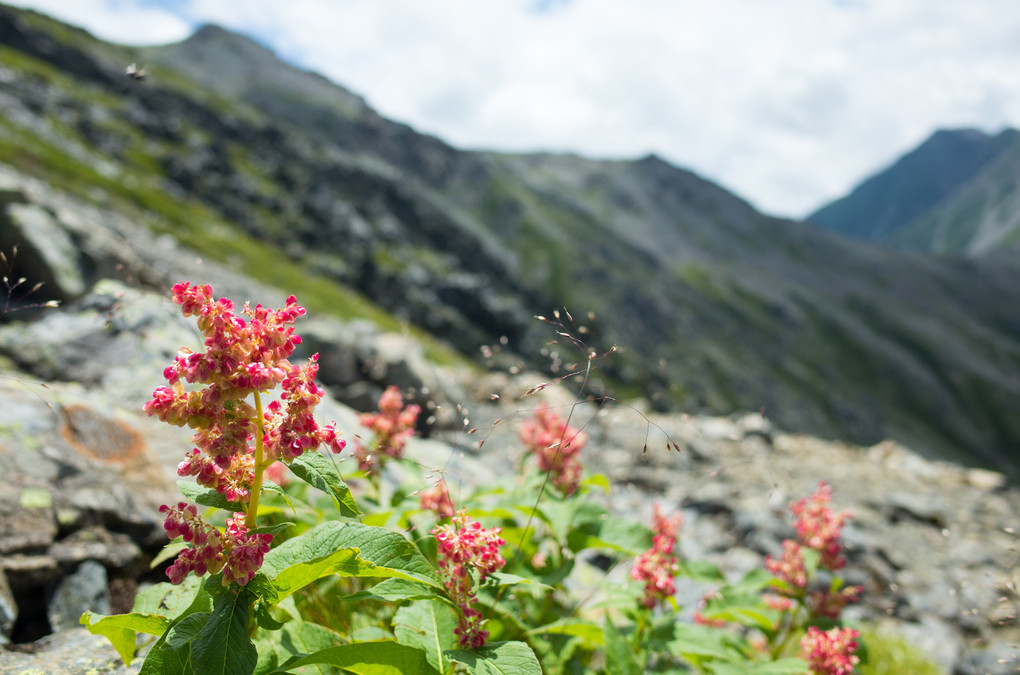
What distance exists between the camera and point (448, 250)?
12144 centimetres

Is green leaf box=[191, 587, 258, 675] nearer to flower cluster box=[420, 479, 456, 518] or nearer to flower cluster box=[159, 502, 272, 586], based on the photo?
flower cluster box=[159, 502, 272, 586]

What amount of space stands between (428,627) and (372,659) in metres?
0.53

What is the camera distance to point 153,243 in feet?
158

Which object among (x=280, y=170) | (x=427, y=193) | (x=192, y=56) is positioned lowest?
(x=280, y=170)

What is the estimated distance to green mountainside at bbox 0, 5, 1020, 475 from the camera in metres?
88.6

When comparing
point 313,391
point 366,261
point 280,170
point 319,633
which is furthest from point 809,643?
point 280,170

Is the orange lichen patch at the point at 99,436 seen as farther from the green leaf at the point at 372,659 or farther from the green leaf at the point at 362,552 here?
the green leaf at the point at 372,659

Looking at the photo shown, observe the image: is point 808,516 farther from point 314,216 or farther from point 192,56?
point 192,56

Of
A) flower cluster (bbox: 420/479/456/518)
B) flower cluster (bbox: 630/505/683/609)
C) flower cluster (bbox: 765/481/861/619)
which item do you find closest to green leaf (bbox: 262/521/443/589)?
flower cluster (bbox: 420/479/456/518)

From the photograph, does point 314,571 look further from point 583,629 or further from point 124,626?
point 583,629

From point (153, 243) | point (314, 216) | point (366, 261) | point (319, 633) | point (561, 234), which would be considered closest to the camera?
point (319, 633)

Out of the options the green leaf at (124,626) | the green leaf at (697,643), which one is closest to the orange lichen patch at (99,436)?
the green leaf at (124,626)

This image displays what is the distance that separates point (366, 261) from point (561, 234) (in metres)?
79.0

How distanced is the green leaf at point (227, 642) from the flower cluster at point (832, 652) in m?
3.91
